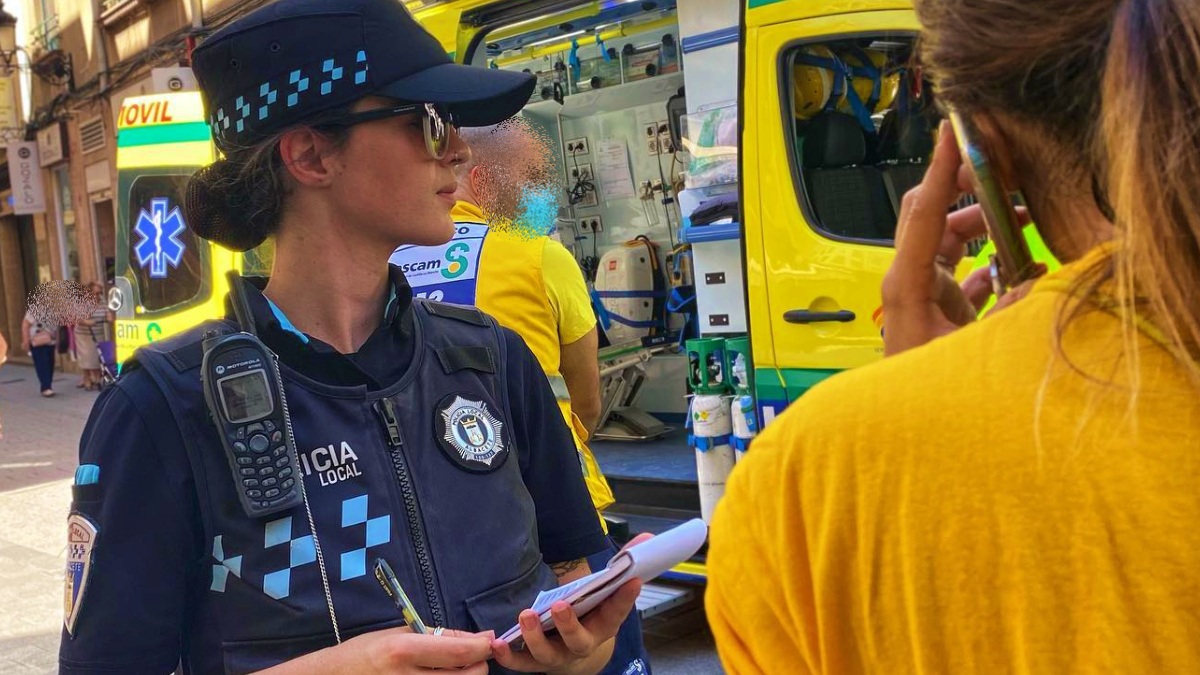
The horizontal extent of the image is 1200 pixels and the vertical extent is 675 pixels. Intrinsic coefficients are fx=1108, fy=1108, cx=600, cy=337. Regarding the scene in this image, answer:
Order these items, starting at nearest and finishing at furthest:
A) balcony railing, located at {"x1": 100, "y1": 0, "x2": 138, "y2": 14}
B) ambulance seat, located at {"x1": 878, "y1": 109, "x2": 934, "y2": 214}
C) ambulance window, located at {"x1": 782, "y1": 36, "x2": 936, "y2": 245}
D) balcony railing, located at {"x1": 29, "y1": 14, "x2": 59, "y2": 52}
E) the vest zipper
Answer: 1. the vest zipper
2. ambulance window, located at {"x1": 782, "y1": 36, "x2": 936, "y2": 245}
3. ambulance seat, located at {"x1": 878, "y1": 109, "x2": 934, "y2": 214}
4. balcony railing, located at {"x1": 100, "y1": 0, "x2": 138, "y2": 14}
5. balcony railing, located at {"x1": 29, "y1": 14, "x2": 59, "y2": 52}

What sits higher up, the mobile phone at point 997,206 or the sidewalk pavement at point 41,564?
the mobile phone at point 997,206

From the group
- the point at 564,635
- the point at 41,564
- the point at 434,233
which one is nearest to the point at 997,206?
the point at 564,635

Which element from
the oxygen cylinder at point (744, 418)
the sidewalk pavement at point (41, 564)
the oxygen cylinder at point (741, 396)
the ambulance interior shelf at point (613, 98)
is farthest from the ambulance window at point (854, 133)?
the ambulance interior shelf at point (613, 98)

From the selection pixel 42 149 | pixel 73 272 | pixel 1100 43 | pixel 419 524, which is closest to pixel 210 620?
pixel 419 524

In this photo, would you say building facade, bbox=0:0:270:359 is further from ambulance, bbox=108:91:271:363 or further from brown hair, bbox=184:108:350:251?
brown hair, bbox=184:108:350:251

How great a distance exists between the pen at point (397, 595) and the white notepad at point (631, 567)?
12 cm

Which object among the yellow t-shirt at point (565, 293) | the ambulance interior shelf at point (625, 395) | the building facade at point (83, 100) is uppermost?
the building facade at point (83, 100)

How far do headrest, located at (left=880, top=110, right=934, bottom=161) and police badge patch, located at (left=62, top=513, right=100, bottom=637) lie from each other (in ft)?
10.5

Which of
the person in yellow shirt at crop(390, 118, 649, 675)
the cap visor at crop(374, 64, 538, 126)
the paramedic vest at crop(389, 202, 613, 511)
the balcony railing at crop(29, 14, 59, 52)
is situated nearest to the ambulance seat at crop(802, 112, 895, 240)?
the person in yellow shirt at crop(390, 118, 649, 675)

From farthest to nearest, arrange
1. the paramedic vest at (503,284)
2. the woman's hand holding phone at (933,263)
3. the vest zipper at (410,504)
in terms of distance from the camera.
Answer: the paramedic vest at (503,284) → the vest zipper at (410,504) → the woman's hand holding phone at (933,263)

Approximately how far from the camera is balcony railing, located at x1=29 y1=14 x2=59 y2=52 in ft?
64.1

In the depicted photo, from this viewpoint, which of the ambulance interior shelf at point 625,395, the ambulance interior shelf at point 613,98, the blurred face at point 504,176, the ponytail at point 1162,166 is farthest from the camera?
the ambulance interior shelf at point 613,98

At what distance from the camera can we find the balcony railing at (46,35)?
1953 centimetres

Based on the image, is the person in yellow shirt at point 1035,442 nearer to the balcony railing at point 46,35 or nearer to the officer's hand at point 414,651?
the officer's hand at point 414,651
